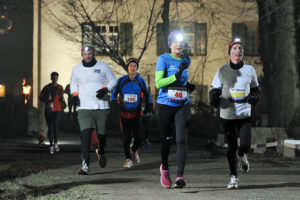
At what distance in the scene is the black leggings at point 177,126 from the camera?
27.5 feet

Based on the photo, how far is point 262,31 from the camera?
64.8 ft

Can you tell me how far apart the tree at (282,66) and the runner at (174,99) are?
10.7 meters

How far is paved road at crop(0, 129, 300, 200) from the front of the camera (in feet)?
25.8

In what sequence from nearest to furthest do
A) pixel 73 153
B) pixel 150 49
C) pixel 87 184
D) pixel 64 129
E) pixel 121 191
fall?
pixel 121 191, pixel 87 184, pixel 73 153, pixel 64 129, pixel 150 49

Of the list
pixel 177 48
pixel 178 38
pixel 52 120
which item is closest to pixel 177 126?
pixel 177 48

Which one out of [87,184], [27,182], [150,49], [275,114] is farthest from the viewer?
[150,49]

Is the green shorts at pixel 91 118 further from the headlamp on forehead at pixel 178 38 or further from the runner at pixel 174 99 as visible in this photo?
the headlamp on forehead at pixel 178 38

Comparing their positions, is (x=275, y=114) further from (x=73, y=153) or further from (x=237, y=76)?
(x=237, y=76)

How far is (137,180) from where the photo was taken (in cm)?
945

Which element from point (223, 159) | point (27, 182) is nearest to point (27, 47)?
point (223, 159)

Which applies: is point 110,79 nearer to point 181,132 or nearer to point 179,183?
point 181,132

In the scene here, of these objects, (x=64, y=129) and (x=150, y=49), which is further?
(x=150, y=49)

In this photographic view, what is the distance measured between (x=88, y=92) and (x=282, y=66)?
978 cm

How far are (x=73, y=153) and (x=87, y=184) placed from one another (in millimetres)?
6733
